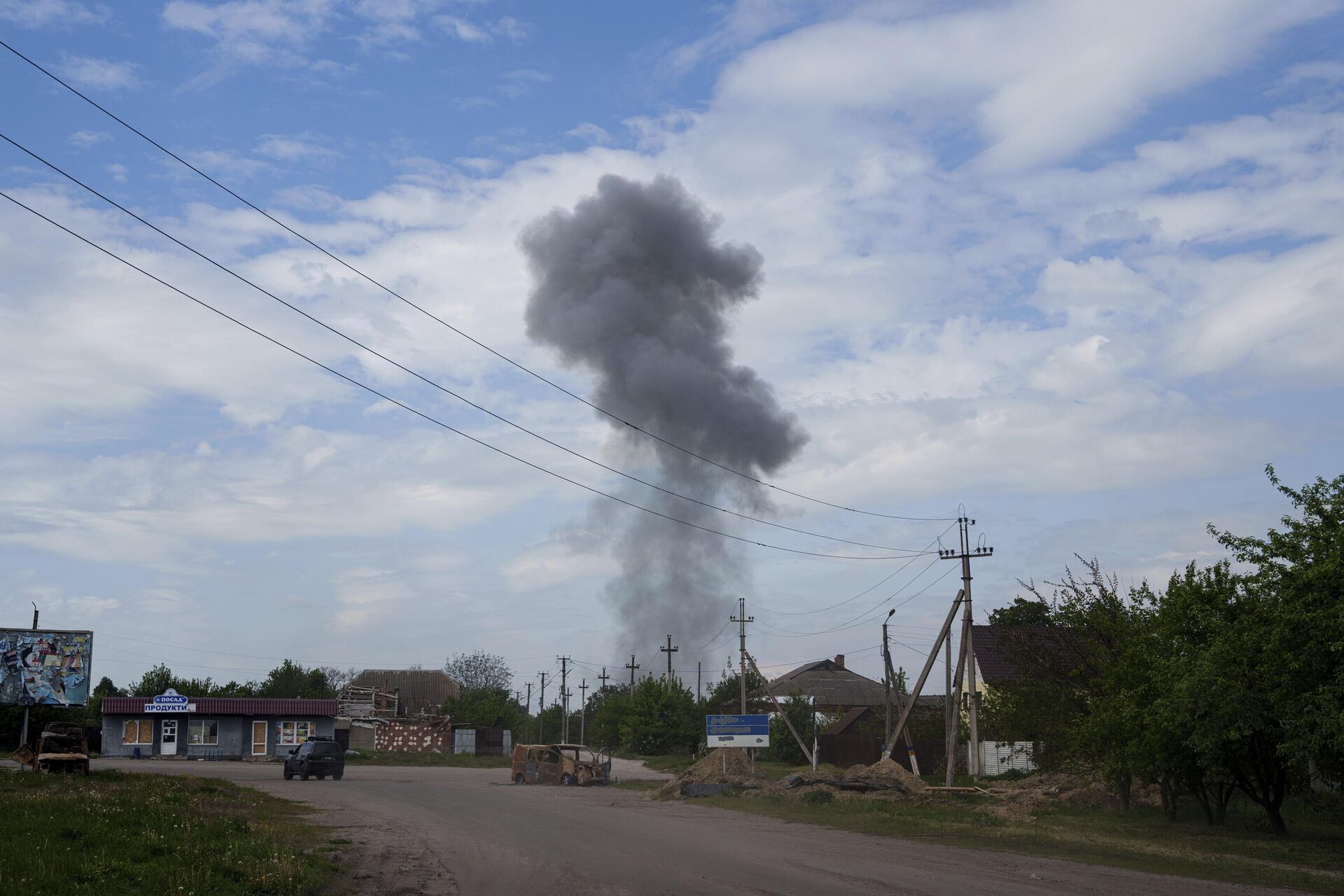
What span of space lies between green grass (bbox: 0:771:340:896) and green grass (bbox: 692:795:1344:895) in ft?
40.4

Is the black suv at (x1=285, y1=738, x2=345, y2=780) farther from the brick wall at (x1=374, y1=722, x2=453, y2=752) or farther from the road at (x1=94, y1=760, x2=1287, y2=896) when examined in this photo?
the brick wall at (x1=374, y1=722, x2=453, y2=752)

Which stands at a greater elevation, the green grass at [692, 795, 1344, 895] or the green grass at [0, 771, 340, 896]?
the green grass at [0, 771, 340, 896]

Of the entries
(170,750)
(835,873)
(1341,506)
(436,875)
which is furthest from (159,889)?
(170,750)

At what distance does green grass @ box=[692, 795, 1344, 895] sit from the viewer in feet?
55.1

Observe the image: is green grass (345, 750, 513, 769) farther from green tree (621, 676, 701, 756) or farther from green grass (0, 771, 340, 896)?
green grass (0, 771, 340, 896)

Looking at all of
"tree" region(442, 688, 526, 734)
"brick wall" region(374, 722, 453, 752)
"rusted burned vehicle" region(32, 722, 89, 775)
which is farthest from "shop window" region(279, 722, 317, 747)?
"rusted burned vehicle" region(32, 722, 89, 775)

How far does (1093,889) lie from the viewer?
45.1 feet

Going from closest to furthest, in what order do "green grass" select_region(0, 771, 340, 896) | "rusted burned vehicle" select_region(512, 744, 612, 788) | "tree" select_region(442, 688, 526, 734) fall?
"green grass" select_region(0, 771, 340, 896) → "rusted burned vehicle" select_region(512, 744, 612, 788) → "tree" select_region(442, 688, 526, 734)

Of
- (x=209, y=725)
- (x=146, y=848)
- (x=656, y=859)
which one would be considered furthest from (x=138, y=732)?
(x=146, y=848)

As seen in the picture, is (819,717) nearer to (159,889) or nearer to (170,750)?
(170,750)

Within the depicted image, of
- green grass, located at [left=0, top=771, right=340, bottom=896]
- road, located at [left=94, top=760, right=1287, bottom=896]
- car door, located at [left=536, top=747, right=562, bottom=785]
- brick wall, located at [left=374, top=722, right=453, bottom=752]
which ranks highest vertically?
green grass, located at [left=0, top=771, right=340, bottom=896]

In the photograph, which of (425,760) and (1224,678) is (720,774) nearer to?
(1224,678)

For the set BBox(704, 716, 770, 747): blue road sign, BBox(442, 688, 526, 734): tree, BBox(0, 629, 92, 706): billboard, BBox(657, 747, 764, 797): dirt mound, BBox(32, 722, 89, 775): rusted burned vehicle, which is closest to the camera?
BBox(32, 722, 89, 775): rusted burned vehicle

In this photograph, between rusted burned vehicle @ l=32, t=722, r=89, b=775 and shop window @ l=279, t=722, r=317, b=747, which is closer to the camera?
A: rusted burned vehicle @ l=32, t=722, r=89, b=775
